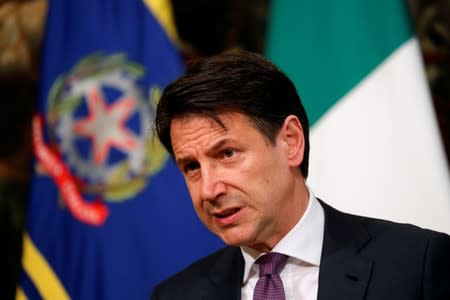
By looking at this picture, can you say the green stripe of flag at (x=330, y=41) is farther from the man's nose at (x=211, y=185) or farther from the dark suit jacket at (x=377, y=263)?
the man's nose at (x=211, y=185)

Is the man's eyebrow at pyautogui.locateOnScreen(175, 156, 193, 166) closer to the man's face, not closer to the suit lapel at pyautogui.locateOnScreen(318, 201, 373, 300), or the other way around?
the man's face

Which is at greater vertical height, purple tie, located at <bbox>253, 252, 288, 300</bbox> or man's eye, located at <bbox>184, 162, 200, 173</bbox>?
man's eye, located at <bbox>184, 162, 200, 173</bbox>

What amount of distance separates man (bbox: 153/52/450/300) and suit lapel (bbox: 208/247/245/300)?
0.10 ft

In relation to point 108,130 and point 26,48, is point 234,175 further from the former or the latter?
point 26,48

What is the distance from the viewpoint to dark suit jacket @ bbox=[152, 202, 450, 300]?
159 centimetres

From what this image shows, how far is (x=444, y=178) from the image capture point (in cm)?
234

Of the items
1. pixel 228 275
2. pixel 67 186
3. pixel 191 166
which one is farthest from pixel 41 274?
pixel 191 166

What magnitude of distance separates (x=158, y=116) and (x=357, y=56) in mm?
1141

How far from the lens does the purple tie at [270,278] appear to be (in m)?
1.71

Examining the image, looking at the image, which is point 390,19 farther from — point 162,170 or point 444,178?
point 162,170

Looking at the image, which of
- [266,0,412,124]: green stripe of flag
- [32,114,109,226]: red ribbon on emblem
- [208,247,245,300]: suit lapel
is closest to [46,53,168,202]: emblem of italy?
[32,114,109,226]: red ribbon on emblem

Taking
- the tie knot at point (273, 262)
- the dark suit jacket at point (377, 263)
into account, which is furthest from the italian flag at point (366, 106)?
the tie knot at point (273, 262)

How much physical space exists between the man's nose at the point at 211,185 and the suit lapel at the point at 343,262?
0.34m

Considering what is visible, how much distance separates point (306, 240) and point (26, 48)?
7.47ft
